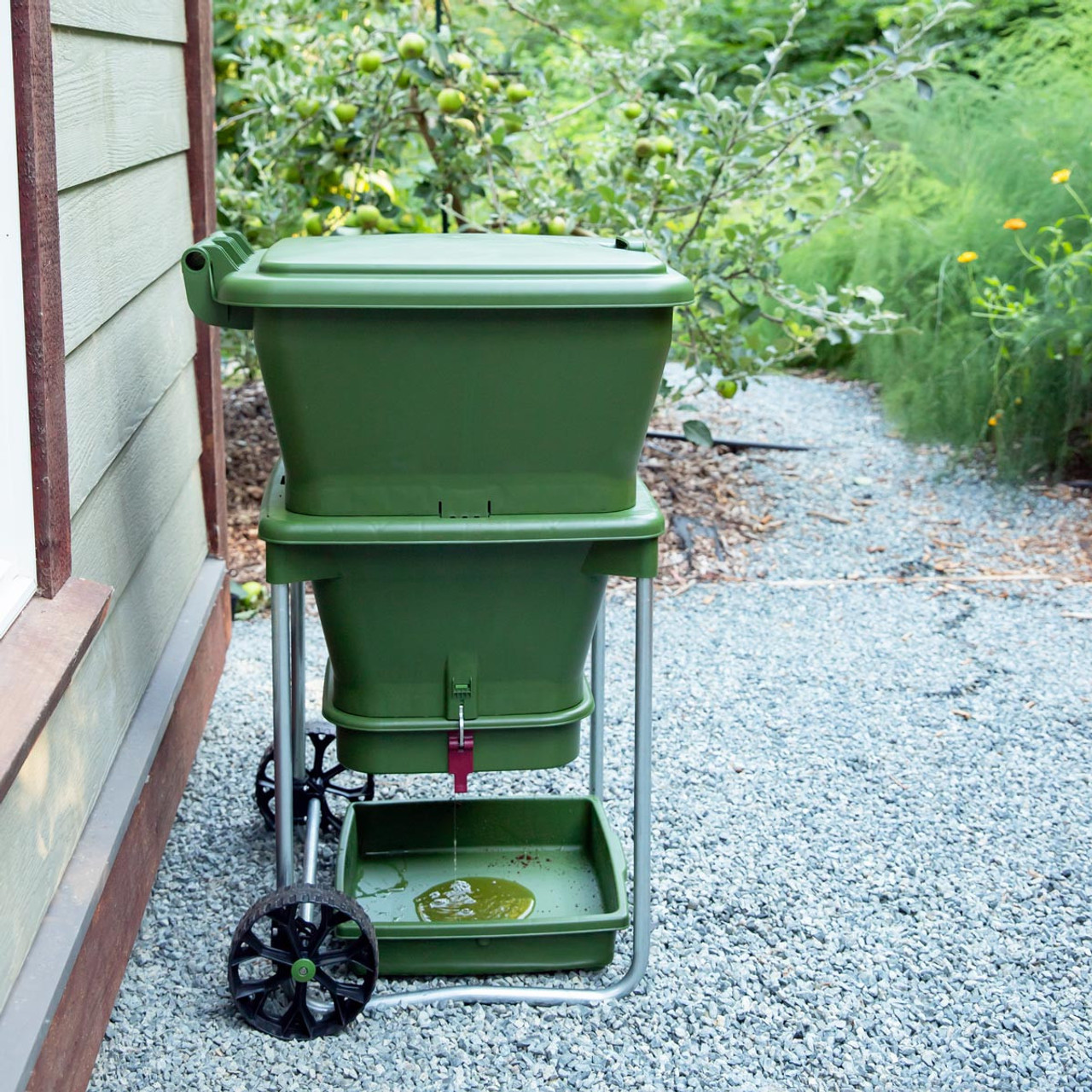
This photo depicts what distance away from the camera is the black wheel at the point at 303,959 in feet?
6.11

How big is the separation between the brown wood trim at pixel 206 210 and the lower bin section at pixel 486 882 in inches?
47.3

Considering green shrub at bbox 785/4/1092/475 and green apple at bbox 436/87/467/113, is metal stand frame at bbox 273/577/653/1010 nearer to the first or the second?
green apple at bbox 436/87/467/113

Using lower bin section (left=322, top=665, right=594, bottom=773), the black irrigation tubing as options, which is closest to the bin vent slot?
lower bin section (left=322, top=665, right=594, bottom=773)

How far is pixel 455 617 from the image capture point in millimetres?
1886

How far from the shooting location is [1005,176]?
4906 mm

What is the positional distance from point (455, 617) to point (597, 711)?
0.51m

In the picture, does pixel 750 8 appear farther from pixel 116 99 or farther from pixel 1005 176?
pixel 116 99

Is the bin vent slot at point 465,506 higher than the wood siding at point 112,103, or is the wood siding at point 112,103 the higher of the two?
the wood siding at point 112,103

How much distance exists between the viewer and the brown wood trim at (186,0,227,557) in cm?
295

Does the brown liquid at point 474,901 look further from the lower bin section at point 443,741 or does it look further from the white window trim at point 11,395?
the white window trim at point 11,395

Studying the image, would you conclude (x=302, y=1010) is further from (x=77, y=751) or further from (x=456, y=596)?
(x=456, y=596)

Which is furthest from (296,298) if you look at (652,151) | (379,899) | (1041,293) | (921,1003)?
(1041,293)

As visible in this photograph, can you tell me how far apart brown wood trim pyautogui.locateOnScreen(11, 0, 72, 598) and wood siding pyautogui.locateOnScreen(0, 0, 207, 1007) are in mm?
99

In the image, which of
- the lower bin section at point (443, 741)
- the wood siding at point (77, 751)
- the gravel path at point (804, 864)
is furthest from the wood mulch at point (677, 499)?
the lower bin section at point (443, 741)
